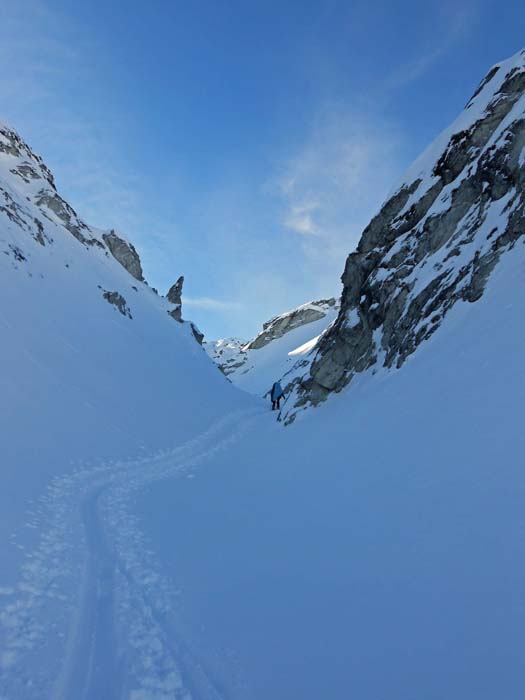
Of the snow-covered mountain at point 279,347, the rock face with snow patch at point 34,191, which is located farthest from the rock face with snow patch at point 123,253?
the snow-covered mountain at point 279,347

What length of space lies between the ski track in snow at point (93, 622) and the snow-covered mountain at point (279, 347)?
61908mm

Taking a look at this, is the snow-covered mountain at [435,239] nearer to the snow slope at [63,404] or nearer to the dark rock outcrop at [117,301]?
the snow slope at [63,404]

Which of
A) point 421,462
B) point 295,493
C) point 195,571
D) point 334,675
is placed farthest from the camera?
point 295,493

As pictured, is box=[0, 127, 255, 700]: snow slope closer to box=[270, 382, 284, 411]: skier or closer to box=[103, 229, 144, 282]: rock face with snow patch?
box=[270, 382, 284, 411]: skier

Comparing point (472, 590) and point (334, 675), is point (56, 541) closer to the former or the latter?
point (334, 675)

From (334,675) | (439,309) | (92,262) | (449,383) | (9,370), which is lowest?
(334,675)

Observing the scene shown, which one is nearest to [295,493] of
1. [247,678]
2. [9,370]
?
[247,678]

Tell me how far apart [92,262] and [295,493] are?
4575 centimetres

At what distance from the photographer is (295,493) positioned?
32.2ft

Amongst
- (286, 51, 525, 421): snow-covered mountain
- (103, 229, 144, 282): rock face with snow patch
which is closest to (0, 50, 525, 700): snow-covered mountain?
(286, 51, 525, 421): snow-covered mountain

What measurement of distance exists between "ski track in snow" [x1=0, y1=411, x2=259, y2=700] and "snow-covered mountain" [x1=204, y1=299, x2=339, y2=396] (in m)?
61.9

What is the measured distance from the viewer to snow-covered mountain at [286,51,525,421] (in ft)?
51.0

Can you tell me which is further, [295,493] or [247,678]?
[295,493]

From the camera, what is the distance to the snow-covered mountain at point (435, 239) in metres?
15.6
